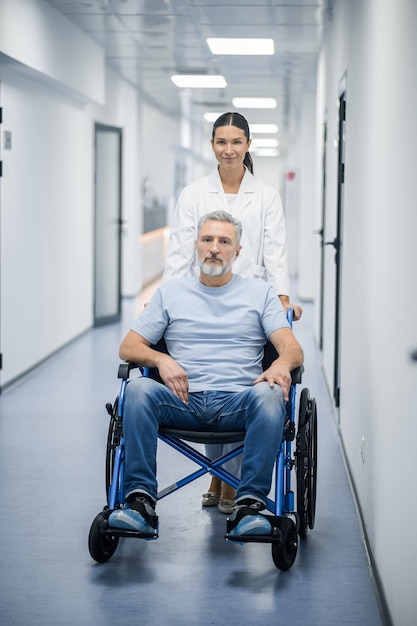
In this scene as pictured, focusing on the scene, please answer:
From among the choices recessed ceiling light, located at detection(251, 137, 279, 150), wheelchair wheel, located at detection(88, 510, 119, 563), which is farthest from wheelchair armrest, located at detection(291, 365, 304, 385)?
recessed ceiling light, located at detection(251, 137, 279, 150)

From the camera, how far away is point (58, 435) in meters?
5.36

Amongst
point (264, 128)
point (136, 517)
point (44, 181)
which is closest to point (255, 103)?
point (264, 128)

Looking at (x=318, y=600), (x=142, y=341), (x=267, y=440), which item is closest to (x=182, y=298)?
(x=142, y=341)

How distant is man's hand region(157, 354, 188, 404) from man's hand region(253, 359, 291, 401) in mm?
248

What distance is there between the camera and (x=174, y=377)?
134 inches

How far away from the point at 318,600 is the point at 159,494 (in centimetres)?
68

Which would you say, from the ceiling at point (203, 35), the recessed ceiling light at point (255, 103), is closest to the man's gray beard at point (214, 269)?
the ceiling at point (203, 35)

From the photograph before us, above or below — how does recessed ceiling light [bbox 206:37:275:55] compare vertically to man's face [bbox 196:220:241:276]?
above

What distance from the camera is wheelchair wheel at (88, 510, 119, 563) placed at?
320 cm

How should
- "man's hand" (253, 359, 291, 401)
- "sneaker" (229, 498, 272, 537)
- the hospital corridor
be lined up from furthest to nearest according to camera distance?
"man's hand" (253, 359, 291, 401) < "sneaker" (229, 498, 272, 537) < the hospital corridor

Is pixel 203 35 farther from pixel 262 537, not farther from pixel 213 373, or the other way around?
pixel 262 537

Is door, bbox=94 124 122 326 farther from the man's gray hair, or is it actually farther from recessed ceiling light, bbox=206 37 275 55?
the man's gray hair

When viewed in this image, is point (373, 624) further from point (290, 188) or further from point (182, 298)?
point (290, 188)

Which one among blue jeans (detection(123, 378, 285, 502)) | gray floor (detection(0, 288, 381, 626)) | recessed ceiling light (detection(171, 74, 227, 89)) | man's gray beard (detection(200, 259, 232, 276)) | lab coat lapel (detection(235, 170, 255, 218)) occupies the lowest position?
gray floor (detection(0, 288, 381, 626))
